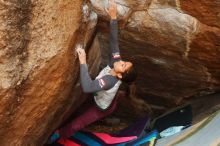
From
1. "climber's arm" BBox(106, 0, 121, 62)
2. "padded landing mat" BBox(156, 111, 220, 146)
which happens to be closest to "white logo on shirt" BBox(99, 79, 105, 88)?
"climber's arm" BBox(106, 0, 121, 62)

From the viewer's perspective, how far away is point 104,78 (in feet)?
19.9

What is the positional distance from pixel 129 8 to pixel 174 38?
782 millimetres

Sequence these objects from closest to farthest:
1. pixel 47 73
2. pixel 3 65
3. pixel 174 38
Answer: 1. pixel 3 65
2. pixel 47 73
3. pixel 174 38

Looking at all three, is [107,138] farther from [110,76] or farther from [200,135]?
[200,135]

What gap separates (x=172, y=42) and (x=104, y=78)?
45.6 inches

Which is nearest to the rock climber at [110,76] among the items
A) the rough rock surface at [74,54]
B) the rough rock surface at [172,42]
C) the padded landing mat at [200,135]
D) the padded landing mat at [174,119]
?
the rough rock surface at [74,54]

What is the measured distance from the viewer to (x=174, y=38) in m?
6.45

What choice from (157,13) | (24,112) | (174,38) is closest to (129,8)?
(157,13)

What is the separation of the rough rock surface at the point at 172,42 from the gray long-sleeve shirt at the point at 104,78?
285 mm

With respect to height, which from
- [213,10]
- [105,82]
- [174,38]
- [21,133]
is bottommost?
[21,133]

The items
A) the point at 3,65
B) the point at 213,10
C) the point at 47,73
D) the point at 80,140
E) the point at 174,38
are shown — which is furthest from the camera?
the point at 80,140

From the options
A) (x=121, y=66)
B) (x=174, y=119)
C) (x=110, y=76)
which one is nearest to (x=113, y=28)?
(x=121, y=66)

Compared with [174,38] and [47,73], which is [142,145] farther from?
[47,73]

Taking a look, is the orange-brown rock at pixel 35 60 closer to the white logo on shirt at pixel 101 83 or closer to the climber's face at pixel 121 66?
the white logo on shirt at pixel 101 83
